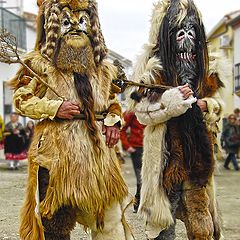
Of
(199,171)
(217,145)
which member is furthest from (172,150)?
(217,145)

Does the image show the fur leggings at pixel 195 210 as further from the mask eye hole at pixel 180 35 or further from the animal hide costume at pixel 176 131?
the mask eye hole at pixel 180 35

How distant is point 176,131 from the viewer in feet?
15.3

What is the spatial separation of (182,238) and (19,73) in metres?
2.85

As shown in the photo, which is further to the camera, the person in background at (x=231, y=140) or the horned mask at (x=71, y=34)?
the person in background at (x=231, y=140)

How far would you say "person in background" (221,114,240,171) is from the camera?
15305 millimetres

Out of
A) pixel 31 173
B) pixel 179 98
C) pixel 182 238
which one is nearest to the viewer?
pixel 31 173

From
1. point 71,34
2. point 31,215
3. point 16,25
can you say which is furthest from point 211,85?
point 16,25

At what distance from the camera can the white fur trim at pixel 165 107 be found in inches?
177

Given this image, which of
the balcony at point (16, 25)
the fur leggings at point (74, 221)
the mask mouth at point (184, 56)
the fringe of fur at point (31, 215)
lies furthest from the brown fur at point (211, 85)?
the balcony at point (16, 25)

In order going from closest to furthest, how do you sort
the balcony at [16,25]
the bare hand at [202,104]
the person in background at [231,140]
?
1. the bare hand at [202,104]
2. the person in background at [231,140]
3. the balcony at [16,25]

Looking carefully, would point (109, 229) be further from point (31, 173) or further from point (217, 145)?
point (217, 145)

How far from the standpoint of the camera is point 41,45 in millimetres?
4113

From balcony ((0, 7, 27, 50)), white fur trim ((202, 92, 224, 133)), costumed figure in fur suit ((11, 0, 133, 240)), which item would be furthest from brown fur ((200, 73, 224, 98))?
balcony ((0, 7, 27, 50))

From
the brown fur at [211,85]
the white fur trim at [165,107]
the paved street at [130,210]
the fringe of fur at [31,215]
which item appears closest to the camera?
the fringe of fur at [31,215]
